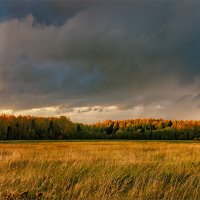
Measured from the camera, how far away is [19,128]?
402 ft

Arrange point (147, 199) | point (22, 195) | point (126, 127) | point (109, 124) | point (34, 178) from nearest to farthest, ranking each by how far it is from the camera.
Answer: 1. point (22, 195)
2. point (147, 199)
3. point (34, 178)
4. point (126, 127)
5. point (109, 124)

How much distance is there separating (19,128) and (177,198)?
394ft

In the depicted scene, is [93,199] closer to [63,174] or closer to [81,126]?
[63,174]

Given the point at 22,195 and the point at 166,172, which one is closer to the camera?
the point at 22,195

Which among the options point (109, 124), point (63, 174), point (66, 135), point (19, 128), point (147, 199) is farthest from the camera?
point (109, 124)

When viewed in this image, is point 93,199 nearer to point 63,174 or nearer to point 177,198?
→ point 177,198

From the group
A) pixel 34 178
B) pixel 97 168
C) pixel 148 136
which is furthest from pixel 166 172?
pixel 148 136

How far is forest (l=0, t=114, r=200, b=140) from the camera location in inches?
4843

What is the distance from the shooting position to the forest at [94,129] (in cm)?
12300

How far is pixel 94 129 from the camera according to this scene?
5778 inches

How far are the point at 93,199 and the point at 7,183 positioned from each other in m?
2.46

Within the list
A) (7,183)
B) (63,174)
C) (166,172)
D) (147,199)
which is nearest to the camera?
(147,199)

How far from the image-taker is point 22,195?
6.34m

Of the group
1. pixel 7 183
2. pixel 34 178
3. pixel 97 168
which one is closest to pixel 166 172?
pixel 97 168
